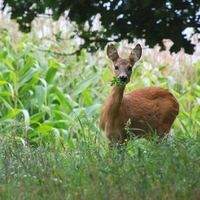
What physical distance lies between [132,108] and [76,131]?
3.90ft

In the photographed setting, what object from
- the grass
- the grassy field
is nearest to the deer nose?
the grassy field

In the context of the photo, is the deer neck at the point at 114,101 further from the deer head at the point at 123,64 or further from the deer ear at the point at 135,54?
the deer ear at the point at 135,54

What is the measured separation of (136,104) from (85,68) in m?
2.66

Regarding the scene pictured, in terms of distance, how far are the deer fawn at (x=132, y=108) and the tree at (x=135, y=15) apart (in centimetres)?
211

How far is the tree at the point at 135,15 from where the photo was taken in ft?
17.3

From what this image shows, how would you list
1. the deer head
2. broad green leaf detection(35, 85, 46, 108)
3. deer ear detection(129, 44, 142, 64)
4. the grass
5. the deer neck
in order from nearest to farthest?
the grass < the deer head < the deer neck < deer ear detection(129, 44, 142, 64) < broad green leaf detection(35, 85, 46, 108)

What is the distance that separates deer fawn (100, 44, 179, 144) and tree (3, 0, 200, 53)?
6.92 feet

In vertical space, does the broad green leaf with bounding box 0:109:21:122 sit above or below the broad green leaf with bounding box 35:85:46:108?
below

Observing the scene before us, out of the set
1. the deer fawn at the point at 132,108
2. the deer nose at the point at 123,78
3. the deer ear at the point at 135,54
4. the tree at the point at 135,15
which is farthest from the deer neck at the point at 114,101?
the tree at the point at 135,15

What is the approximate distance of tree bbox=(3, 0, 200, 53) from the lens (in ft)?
17.3

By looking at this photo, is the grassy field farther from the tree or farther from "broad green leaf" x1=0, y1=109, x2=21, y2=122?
the tree

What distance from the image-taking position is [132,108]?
344 inches

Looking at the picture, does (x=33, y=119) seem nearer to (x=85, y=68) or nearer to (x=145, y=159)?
(x=85, y=68)

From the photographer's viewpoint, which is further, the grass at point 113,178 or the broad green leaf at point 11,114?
the broad green leaf at point 11,114
